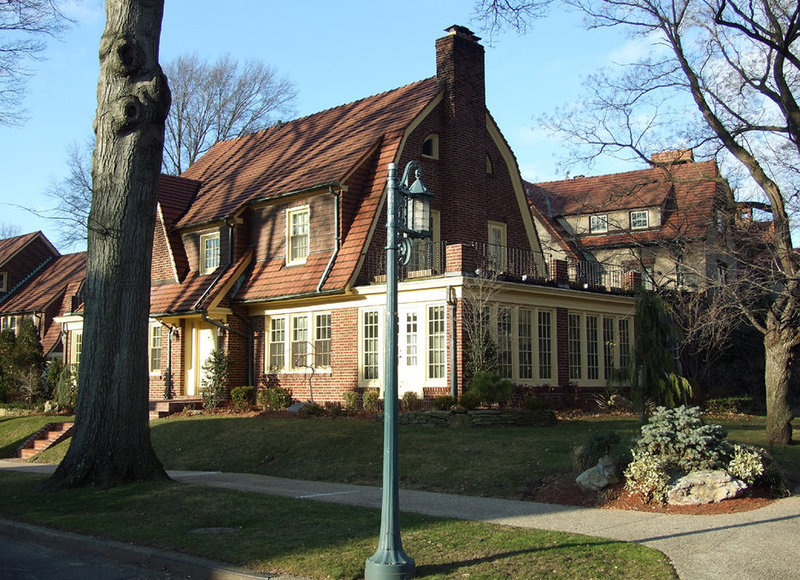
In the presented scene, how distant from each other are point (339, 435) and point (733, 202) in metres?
9.44

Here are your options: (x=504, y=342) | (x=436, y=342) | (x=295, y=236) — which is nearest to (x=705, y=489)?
(x=436, y=342)

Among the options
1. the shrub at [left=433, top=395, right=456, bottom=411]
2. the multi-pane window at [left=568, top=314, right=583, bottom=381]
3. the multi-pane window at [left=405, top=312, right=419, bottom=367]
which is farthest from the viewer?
the multi-pane window at [left=568, top=314, right=583, bottom=381]

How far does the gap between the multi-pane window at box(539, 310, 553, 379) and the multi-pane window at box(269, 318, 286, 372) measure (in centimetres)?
713

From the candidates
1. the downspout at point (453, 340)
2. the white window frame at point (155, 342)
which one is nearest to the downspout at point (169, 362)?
the white window frame at point (155, 342)

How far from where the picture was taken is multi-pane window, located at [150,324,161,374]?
2639 centimetres

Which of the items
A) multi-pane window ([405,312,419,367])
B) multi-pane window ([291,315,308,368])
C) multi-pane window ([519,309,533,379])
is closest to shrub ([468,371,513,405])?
multi-pane window ([405,312,419,367])

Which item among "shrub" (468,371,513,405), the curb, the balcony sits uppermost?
the balcony

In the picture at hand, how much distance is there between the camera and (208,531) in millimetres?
9203

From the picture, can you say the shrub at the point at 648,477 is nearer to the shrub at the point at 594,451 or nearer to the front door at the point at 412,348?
the shrub at the point at 594,451

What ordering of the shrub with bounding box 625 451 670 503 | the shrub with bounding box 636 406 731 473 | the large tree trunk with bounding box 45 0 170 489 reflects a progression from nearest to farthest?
the shrub with bounding box 625 451 670 503 < the shrub with bounding box 636 406 731 473 < the large tree trunk with bounding box 45 0 170 489

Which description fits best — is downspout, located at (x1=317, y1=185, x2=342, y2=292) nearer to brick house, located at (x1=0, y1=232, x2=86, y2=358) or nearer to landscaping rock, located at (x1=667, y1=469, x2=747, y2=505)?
landscaping rock, located at (x1=667, y1=469, x2=747, y2=505)

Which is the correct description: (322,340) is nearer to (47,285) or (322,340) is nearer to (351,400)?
(351,400)

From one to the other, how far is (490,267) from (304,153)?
23.3 feet

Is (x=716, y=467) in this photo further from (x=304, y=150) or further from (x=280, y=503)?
(x=304, y=150)
